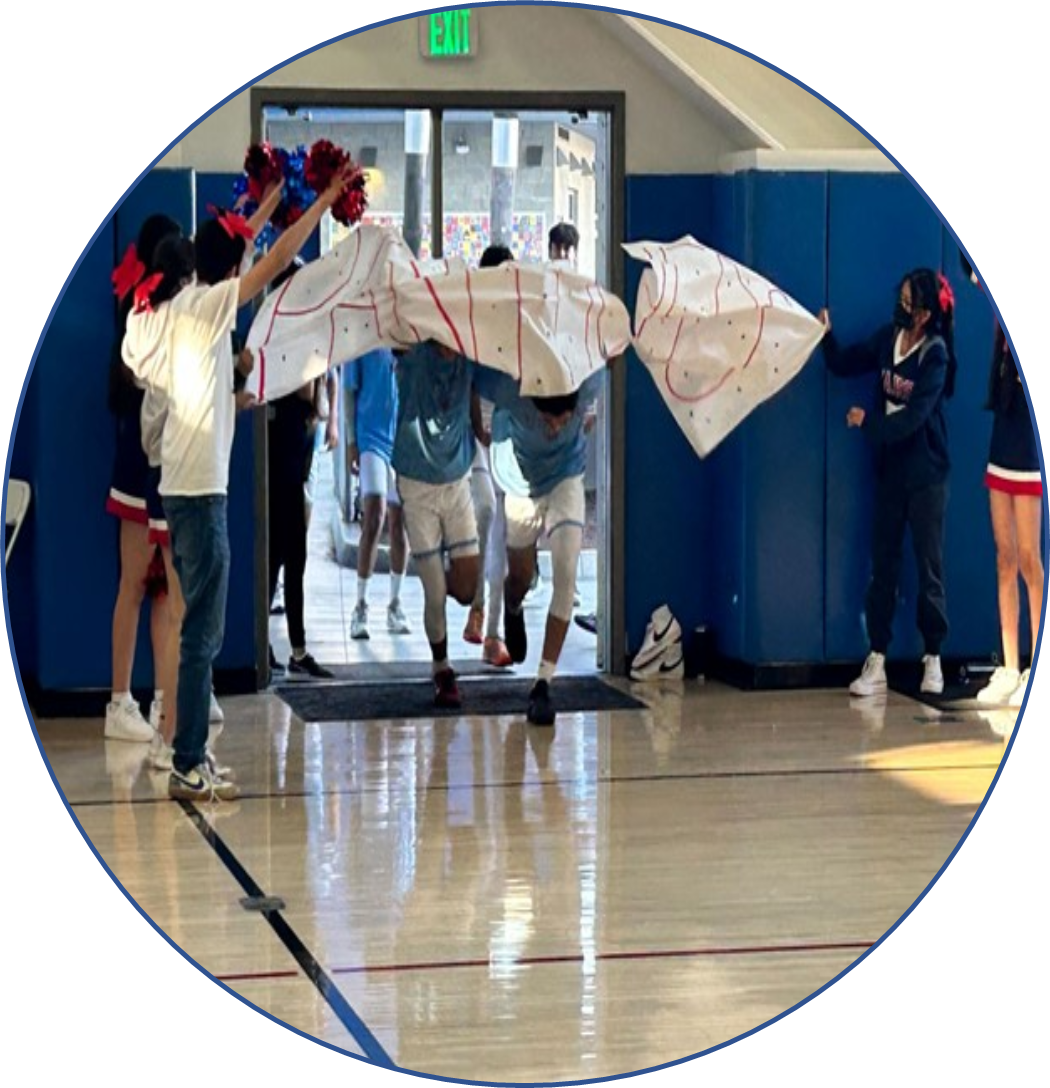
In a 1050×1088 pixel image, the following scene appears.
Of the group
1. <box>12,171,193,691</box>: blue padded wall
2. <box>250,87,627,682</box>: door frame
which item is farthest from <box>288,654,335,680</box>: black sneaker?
<box>12,171,193,691</box>: blue padded wall

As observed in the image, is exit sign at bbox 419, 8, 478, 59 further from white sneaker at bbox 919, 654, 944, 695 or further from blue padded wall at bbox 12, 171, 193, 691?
white sneaker at bbox 919, 654, 944, 695

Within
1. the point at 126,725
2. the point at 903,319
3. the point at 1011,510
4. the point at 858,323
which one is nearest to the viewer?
the point at 126,725

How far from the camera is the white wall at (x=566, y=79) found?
15.4 ft

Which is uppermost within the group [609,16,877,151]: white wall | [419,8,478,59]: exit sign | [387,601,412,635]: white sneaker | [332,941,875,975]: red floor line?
[419,8,478,59]: exit sign

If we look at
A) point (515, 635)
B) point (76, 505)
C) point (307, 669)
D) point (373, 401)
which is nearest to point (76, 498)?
point (76, 505)

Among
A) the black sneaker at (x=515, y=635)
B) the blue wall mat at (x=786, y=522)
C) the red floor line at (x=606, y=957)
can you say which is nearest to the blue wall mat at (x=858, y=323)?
the blue wall mat at (x=786, y=522)

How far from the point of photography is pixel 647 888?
3275 mm

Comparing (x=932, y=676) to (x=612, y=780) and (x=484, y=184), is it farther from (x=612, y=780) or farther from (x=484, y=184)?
(x=484, y=184)

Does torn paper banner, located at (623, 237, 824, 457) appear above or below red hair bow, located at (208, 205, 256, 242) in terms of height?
below

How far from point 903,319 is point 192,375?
193 centimetres

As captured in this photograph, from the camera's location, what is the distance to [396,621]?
5.32 m

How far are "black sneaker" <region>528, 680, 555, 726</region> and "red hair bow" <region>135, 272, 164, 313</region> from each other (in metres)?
1.31

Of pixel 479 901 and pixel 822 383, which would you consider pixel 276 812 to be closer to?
pixel 479 901

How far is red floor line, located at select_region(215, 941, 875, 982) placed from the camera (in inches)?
112
